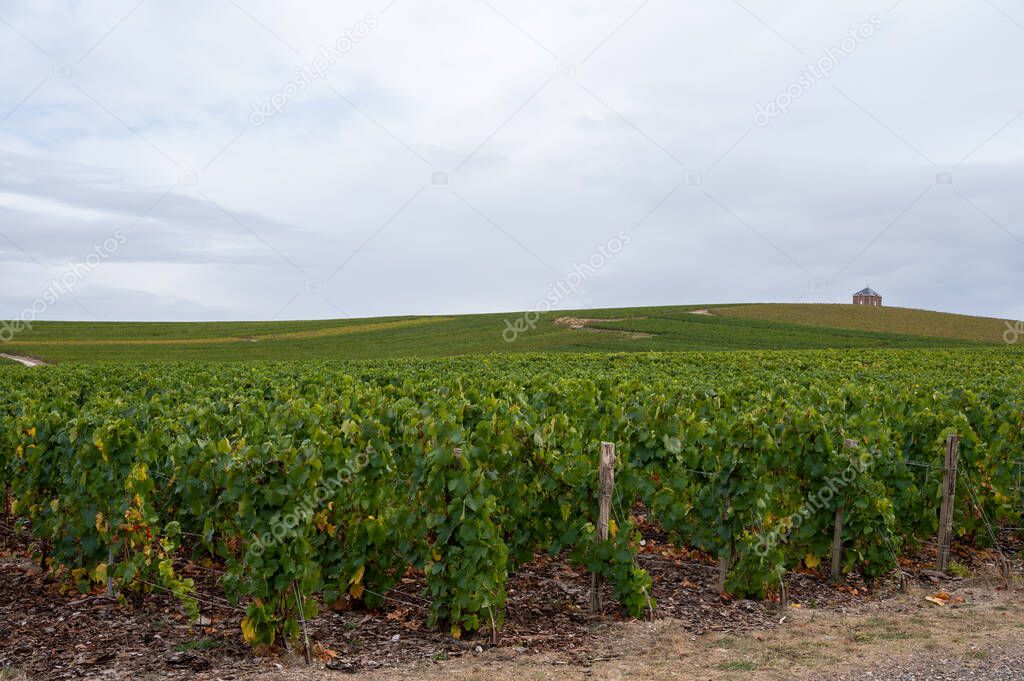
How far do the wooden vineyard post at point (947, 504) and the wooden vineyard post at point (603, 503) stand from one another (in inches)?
191

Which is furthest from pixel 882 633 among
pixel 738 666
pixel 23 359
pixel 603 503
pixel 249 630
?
pixel 23 359

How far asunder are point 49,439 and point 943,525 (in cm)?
1070

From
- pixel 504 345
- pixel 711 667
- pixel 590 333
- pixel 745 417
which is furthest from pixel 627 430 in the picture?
pixel 590 333

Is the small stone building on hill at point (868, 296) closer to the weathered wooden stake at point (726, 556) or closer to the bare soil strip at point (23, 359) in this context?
the bare soil strip at point (23, 359)

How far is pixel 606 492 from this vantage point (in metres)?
7.79

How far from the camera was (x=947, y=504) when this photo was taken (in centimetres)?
996

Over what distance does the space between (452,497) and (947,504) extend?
255 inches

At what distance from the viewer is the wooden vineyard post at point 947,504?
9.91m

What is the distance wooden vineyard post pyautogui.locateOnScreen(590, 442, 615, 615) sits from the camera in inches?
306

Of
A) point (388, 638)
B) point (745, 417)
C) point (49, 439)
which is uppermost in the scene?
point (745, 417)

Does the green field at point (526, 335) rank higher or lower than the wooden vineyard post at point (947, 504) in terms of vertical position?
higher

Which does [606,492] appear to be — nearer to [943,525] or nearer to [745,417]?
[745,417]

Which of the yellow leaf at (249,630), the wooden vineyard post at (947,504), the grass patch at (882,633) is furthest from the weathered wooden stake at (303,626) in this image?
the wooden vineyard post at (947,504)

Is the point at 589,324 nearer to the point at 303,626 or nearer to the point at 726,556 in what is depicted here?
the point at 726,556
